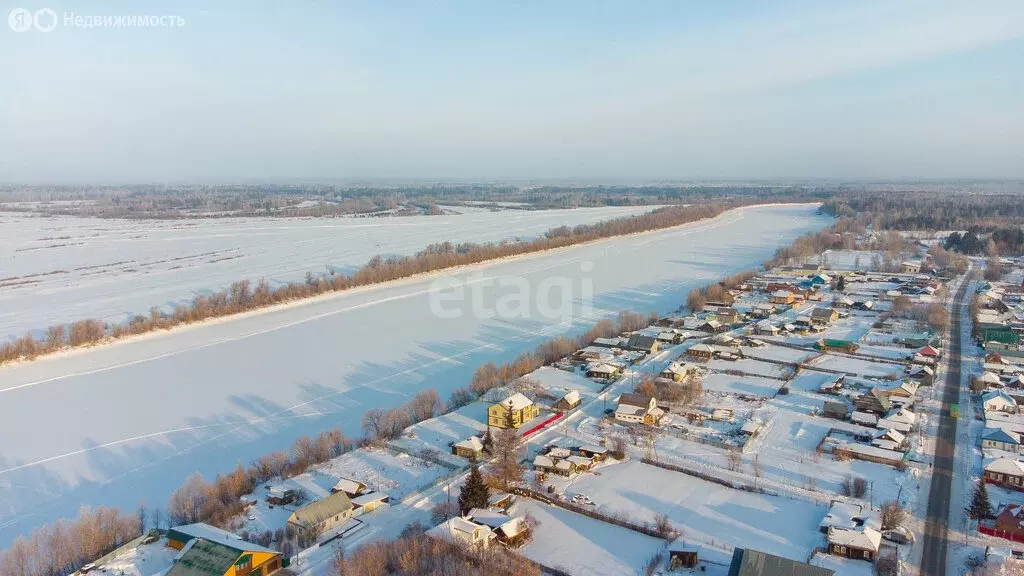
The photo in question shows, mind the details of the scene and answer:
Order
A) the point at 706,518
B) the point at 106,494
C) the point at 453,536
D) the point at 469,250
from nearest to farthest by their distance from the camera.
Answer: the point at 453,536 → the point at 706,518 → the point at 106,494 → the point at 469,250

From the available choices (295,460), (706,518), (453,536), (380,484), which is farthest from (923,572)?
(295,460)

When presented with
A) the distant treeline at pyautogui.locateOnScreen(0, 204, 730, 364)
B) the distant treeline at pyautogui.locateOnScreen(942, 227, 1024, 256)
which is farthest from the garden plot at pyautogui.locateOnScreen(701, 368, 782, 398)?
the distant treeline at pyautogui.locateOnScreen(942, 227, 1024, 256)

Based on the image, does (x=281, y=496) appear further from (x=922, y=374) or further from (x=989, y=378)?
(x=989, y=378)

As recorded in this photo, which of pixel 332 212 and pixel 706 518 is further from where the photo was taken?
pixel 332 212

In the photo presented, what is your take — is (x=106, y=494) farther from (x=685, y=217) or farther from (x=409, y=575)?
(x=685, y=217)

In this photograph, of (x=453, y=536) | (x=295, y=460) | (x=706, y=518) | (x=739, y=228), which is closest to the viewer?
(x=453, y=536)

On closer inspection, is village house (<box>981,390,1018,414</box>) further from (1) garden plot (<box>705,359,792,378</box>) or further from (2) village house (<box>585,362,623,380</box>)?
(2) village house (<box>585,362,623,380</box>)

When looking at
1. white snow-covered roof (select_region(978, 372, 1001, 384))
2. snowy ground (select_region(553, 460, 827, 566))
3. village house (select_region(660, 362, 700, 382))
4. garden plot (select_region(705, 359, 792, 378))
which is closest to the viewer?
snowy ground (select_region(553, 460, 827, 566))
